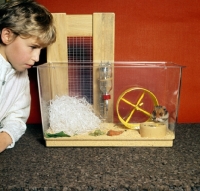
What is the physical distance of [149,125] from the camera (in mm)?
967

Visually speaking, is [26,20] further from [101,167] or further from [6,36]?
[101,167]

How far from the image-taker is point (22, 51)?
0.97m

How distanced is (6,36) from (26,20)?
10cm

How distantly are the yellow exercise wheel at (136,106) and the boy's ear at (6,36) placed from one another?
1.48ft

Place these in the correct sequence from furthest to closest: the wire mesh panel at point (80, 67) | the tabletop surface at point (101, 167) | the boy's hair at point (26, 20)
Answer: the wire mesh panel at point (80, 67)
the boy's hair at point (26, 20)
the tabletop surface at point (101, 167)

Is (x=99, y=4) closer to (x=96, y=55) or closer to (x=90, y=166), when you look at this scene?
(x=96, y=55)

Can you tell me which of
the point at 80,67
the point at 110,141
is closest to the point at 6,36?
the point at 80,67

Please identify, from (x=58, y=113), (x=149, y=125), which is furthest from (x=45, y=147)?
(x=149, y=125)

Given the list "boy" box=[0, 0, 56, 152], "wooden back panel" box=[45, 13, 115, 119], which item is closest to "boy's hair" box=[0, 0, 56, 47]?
"boy" box=[0, 0, 56, 152]

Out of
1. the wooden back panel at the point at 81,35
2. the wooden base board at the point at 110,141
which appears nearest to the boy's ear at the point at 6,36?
the wooden back panel at the point at 81,35

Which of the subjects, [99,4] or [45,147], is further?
[99,4]

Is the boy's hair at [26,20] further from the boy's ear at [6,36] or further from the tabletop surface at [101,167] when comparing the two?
the tabletop surface at [101,167]

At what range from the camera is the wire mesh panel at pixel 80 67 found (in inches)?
41.3

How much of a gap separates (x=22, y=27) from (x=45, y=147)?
0.42 m
